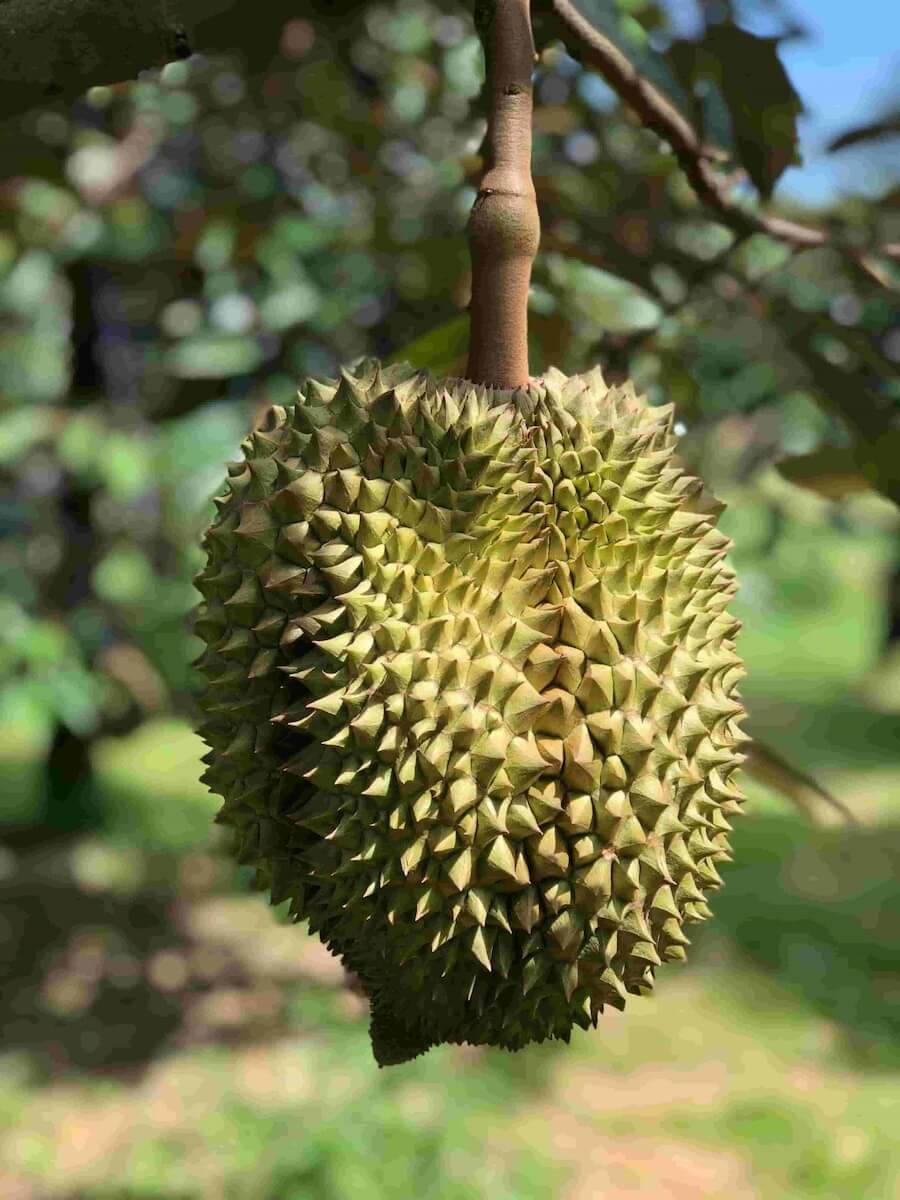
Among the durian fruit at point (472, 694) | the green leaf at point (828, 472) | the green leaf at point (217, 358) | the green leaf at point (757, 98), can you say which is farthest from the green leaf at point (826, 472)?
the green leaf at point (217, 358)

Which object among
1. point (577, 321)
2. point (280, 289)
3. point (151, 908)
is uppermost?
point (280, 289)

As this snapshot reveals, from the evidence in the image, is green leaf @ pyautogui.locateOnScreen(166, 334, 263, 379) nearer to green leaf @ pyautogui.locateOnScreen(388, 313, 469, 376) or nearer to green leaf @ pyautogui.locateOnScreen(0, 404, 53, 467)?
green leaf @ pyautogui.locateOnScreen(0, 404, 53, 467)

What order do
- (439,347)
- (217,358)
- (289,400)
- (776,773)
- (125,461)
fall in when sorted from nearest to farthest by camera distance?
(439,347)
(776,773)
(289,400)
(217,358)
(125,461)

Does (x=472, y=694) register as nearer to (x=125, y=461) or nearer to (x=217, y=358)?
(x=217, y=358)

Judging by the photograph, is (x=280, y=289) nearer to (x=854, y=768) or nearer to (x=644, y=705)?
(x=644, y=705)

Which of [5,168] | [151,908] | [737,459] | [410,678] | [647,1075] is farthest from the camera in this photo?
[151,908]

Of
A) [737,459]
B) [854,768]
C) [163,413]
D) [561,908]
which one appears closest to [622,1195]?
[737,459]

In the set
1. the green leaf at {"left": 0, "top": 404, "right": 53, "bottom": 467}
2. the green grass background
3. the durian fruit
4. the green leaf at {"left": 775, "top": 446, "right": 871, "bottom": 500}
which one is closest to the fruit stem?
the durian fruit

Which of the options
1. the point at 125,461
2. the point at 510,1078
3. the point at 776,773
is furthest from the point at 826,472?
the point at 510,1078
